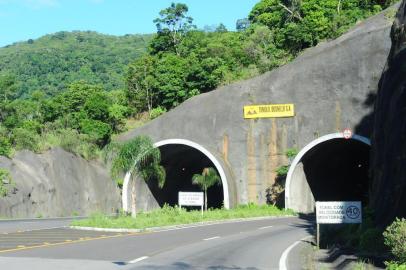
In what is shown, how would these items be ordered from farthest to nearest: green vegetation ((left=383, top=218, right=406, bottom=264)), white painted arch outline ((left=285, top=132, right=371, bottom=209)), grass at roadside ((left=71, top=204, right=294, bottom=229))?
white painted arch outline ((left=285, top=132, right=371, bottom=209)), grass at roadside ((left=71, top=204, right=294, bottom=229)), green vegetation ((left=383, top=218, right=406, bottom=264))

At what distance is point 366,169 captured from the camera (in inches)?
1940

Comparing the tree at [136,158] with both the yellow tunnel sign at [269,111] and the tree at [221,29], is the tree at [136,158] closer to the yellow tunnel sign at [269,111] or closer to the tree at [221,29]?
the yellow tunnel sign at [269,111]

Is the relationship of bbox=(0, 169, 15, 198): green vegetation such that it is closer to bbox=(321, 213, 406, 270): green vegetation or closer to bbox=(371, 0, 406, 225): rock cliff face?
bbox=(321, 213, 406, 270): green vegetation

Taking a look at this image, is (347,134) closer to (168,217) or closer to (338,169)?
(338,169)

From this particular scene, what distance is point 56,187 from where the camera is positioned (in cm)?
4394

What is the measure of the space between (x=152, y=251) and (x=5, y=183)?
25.8 meters

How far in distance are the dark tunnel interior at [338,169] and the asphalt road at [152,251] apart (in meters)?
18.6

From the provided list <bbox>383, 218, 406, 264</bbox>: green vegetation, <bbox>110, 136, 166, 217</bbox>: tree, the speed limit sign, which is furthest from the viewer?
the speed limit sign

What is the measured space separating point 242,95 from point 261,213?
1011 cm

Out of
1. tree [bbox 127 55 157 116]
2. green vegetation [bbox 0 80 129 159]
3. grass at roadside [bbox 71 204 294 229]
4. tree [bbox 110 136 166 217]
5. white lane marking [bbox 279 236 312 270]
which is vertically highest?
tree [bbox 127 55 157 116]

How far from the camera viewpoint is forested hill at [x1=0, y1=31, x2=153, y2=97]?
352ft

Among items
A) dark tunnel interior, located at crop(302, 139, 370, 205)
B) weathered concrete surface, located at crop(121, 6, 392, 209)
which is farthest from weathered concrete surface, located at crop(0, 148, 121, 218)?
dark tunnel interior, located at crop(302, 139, 370, 205)

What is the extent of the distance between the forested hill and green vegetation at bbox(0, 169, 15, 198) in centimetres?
5924

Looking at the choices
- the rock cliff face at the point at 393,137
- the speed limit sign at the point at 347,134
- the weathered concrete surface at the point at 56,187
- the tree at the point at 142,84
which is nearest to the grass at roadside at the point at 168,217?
the speed limit sign at the point at 347,134
